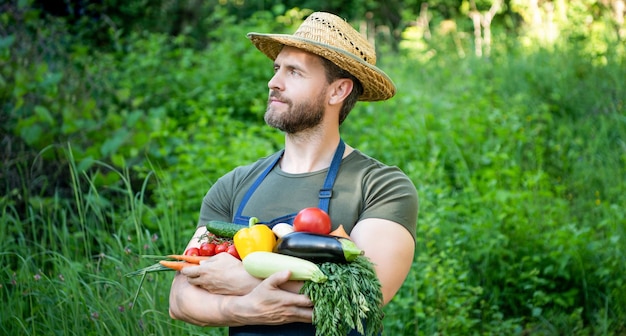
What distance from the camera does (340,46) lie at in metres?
2.79

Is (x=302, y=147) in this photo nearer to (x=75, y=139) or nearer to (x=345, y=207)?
(x=345, y=207)

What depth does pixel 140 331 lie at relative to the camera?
A: 11.5 ft

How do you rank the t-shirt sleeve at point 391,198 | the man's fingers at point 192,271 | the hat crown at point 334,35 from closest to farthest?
1. the man's fingers at point 192,271
2. the t-shirt sleeve at point 391,198
3. the hat crown at point 334,35

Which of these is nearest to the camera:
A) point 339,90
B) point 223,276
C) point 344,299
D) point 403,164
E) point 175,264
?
point 344,299

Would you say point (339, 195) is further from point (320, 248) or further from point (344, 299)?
point (344, 299)

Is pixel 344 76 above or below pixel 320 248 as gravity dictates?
above

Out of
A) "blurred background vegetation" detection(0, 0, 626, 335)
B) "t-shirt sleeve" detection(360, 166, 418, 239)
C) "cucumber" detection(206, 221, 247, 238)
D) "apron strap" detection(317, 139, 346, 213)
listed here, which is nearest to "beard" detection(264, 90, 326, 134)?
"apron strap" detection(317, 139, 346, 213)

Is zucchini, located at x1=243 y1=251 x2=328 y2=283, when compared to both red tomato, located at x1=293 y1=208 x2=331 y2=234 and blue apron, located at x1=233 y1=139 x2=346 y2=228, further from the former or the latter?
blue apron, located at x1=233 y1=139 x2=346 y2=228

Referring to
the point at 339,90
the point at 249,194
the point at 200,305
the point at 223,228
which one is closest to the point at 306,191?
the point at 249,194

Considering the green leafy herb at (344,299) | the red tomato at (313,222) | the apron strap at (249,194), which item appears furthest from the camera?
the apron strap at (249,194)

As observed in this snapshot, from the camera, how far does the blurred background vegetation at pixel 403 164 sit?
4.07m

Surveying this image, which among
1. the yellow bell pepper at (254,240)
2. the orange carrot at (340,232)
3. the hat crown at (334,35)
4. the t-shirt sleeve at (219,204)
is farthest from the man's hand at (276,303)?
the hat crown at (334,35)

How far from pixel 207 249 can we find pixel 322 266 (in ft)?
1.64

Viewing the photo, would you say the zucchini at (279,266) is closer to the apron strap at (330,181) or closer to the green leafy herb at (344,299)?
the green leafy herb at (344,299)
